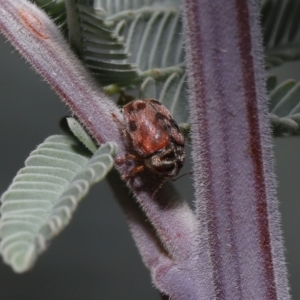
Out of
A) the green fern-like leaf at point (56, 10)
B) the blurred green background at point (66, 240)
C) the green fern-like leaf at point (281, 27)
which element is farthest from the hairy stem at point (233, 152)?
the blurred green background at point (66, 240)

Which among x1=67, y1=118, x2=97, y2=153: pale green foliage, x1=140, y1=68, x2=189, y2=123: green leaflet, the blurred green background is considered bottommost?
the blurred green background

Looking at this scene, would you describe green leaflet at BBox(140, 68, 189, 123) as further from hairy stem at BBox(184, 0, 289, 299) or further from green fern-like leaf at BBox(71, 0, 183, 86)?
hairy stem at BBox(184, 0, 289, 299)

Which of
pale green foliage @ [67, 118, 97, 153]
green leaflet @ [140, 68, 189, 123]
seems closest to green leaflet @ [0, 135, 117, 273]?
pale green foliage @ [67, 118, 97, 153]

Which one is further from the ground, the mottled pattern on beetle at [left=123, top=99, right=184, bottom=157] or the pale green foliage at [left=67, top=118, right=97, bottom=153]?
the pale green foliage at [left=67, top=118, right=97, bottom=153]

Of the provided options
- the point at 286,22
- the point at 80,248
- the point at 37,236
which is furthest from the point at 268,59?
the point at 80,248

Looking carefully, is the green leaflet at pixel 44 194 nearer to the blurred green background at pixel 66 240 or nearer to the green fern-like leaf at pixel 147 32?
the green fern-like leaf at pixel 147 32

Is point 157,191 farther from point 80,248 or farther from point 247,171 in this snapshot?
point 80,248
